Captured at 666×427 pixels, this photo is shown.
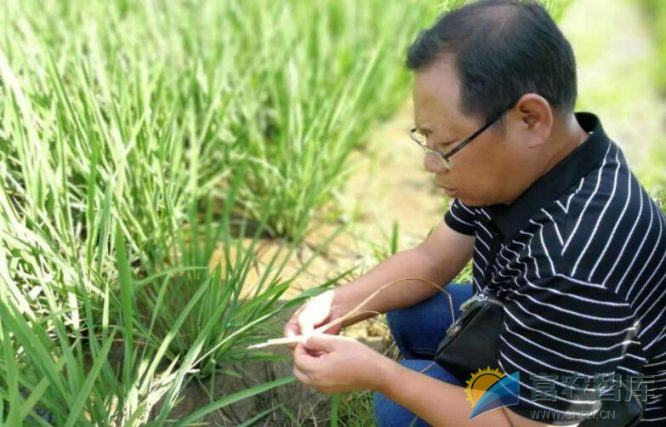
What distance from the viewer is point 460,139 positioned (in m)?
1.51

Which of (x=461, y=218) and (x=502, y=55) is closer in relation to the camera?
(x=502, y=55)

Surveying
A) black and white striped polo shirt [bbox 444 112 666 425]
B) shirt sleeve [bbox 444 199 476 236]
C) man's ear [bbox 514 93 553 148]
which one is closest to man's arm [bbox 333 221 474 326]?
shirt sleeve [bbox 444 199 476 236]

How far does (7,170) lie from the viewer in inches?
83.7

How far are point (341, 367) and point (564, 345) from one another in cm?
35

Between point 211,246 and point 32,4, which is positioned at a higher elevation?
point 32,4

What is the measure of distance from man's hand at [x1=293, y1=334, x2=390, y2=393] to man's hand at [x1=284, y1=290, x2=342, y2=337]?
127 mm

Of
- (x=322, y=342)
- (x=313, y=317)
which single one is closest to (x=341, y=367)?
(x=322, y=342)

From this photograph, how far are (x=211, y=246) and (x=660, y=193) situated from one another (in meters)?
1.08

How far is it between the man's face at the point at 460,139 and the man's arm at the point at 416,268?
Answer: 35 centimetres

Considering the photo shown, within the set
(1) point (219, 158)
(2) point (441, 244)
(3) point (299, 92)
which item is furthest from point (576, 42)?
(2) point (441, 244)

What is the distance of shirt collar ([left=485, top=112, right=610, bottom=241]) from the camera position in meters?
1.54

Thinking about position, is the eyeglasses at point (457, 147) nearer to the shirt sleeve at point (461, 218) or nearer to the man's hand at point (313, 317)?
the shirt sleeve at point (461, 218)

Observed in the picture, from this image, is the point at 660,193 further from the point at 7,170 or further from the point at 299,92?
the point at 7,170

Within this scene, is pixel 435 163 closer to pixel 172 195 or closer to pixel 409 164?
pixel 172 195
